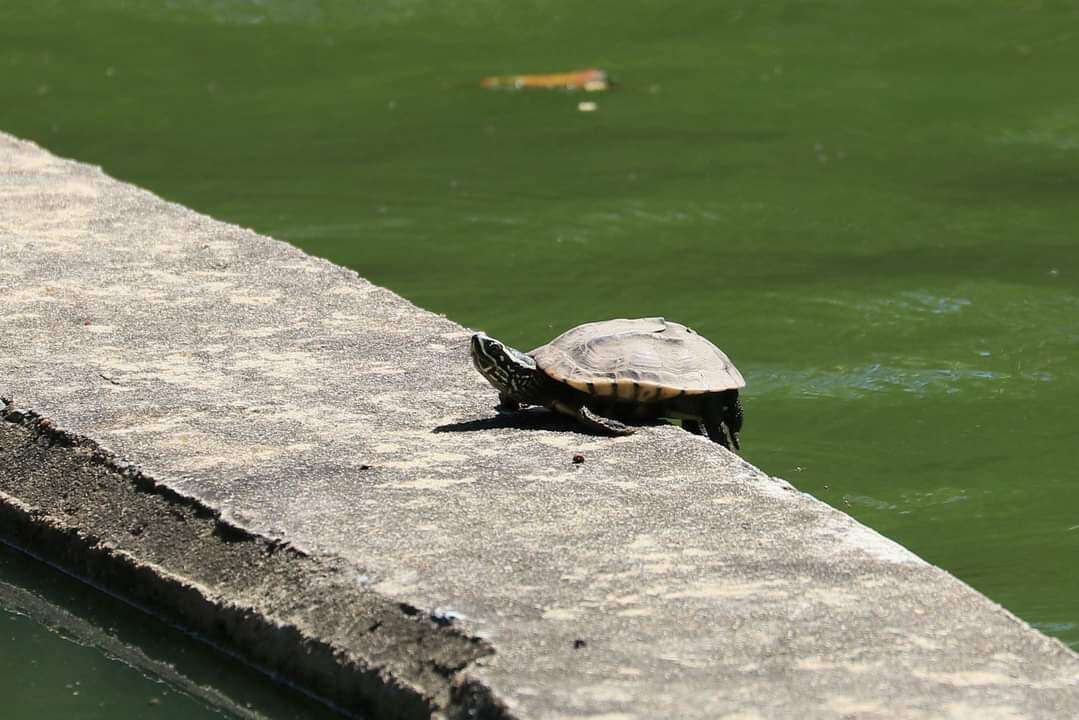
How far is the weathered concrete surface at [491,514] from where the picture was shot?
7.72 ft

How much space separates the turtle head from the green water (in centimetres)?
72

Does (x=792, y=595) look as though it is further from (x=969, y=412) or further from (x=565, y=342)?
(x=969, y=412)

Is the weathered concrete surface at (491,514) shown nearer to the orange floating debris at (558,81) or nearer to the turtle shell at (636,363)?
the turtle shell at (636,363)

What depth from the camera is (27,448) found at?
3297 mm

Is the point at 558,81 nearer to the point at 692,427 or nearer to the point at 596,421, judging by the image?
the point at 692,427

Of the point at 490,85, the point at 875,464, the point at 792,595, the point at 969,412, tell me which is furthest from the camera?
the point at 490,85

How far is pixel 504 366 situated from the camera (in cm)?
330

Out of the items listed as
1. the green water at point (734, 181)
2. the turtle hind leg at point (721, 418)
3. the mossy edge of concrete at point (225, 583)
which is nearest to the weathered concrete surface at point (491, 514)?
the mossy edge of concrete at point (225, 583)

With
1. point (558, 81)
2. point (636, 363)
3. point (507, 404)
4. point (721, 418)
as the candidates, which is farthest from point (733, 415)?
point (558, 81)

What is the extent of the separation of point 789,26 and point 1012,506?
468cm

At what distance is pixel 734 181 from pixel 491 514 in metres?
3.55

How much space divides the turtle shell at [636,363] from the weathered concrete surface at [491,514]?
8 cm

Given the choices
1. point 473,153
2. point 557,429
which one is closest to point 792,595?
point 557,429

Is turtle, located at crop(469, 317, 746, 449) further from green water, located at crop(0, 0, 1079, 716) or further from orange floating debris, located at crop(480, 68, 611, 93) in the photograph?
orange floating debris, located at crop(480, 68, 611, 93)
